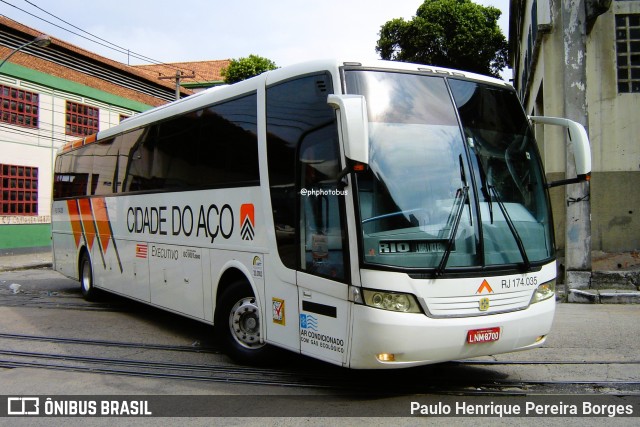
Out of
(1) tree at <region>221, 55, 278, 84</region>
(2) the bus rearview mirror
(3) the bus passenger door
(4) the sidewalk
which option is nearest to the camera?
(2) the bus rearview mirror

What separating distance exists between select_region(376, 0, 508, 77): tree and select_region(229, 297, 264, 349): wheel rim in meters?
28.7

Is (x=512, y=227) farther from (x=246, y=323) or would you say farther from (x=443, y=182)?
(x=246, y=323)

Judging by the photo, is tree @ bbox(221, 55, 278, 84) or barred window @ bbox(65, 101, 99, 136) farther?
tree @ bbox(221, 55, 278, 84)

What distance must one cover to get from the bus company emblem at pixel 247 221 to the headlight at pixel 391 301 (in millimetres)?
1960

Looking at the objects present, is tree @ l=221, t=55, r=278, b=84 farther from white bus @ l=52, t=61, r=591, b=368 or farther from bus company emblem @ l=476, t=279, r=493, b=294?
bus company emblem @ l=476, t=279, r=493, b=294

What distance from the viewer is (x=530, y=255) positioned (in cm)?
546

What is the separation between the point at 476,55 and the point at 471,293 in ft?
105

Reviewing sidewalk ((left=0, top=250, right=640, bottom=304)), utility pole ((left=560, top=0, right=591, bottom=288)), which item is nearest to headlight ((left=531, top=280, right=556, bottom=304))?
sidewalk ((left=0, top=250, right=640, bottom=304))

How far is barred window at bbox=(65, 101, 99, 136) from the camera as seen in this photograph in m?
25.6

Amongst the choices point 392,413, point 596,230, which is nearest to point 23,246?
point 596,230

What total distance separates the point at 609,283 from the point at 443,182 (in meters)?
7.96

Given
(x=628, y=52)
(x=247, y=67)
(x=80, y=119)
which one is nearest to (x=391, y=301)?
(x=628, y=52)

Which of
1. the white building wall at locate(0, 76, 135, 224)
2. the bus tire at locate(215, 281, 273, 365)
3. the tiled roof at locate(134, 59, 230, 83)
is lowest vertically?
the bus tire at locate(215, 281, 273, 365)

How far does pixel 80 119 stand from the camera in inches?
1035
